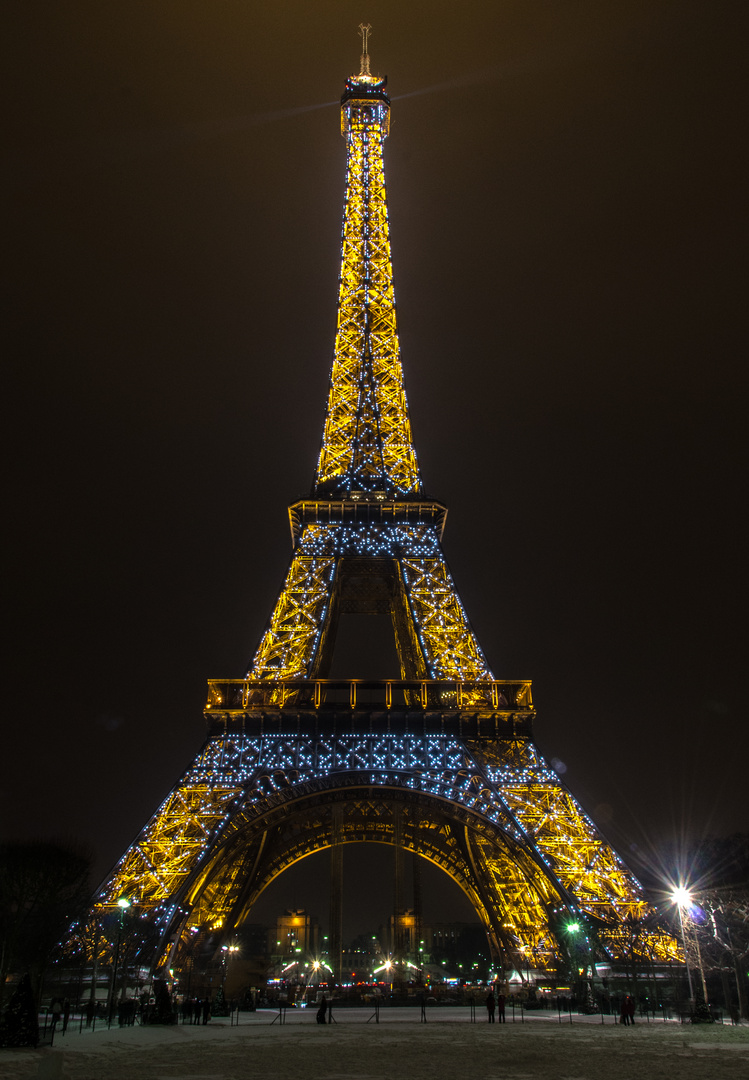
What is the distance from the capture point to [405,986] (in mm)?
41969

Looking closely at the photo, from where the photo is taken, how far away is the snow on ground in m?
13.5

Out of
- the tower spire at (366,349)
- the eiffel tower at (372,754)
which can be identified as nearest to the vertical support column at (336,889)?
the eiffel tower at (372,754)

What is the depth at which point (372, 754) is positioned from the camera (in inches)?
1394

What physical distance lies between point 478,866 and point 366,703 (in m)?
15.5

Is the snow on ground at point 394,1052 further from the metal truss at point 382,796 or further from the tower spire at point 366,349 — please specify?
the tower spire at point 366,349

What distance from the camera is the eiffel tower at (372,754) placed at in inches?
1220

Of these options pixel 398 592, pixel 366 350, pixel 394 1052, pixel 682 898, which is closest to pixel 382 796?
pixel 398 592

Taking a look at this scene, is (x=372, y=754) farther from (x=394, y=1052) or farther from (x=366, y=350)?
(x=366, y=350)

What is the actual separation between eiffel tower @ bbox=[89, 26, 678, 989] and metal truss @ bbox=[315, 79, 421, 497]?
108 mm

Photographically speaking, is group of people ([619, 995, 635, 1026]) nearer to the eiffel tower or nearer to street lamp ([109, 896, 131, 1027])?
the eiffel tower

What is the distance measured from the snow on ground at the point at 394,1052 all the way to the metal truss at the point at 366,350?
27240mm

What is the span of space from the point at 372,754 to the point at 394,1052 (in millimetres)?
18236

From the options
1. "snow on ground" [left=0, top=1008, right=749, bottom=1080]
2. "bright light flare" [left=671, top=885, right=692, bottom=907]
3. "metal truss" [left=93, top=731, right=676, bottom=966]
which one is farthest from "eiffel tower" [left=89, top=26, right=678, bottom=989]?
"snow on ground" [left=0, top=1008, right=749, bottom=1080]

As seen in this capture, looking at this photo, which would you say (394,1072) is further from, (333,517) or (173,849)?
(333,517)
